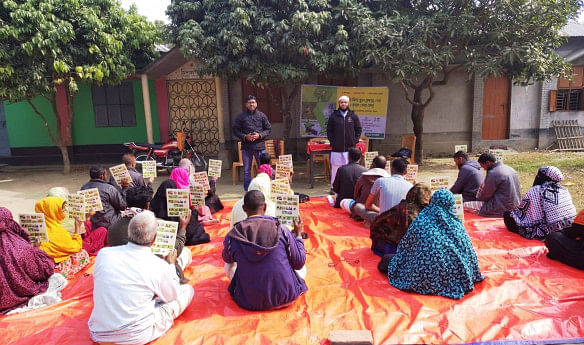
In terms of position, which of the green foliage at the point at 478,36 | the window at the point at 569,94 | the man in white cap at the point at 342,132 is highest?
the green foliage at the point at 478,36

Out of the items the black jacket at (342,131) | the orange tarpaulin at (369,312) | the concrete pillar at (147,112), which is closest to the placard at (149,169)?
the orange tarpaulin at (369,312)

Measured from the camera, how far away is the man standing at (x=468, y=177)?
5.71m

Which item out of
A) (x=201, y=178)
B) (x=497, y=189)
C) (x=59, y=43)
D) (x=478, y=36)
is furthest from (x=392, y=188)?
(x=59, y=43)

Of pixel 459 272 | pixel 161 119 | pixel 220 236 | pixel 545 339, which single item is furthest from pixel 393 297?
pixel 161 119

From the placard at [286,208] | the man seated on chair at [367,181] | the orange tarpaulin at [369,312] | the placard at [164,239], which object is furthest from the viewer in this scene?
the man seated on chair at [367,181]

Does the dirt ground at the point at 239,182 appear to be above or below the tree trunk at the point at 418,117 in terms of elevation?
below

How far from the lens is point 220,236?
5.18 meters

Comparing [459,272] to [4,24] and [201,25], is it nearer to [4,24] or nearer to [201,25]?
[201,25]

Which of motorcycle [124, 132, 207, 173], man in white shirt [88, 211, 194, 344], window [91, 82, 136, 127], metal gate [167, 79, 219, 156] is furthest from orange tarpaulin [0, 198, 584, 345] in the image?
window [91, 82, 136, 127]

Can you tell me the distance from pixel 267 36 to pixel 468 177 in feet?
16.5

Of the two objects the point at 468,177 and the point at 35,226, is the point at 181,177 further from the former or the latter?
the point at 468,177

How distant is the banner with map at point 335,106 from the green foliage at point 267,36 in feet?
4.84

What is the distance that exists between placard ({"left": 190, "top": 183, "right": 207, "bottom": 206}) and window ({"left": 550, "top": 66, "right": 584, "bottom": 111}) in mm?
11754

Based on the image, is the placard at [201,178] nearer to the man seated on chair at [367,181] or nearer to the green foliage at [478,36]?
the man seated on chair at [367,181]
